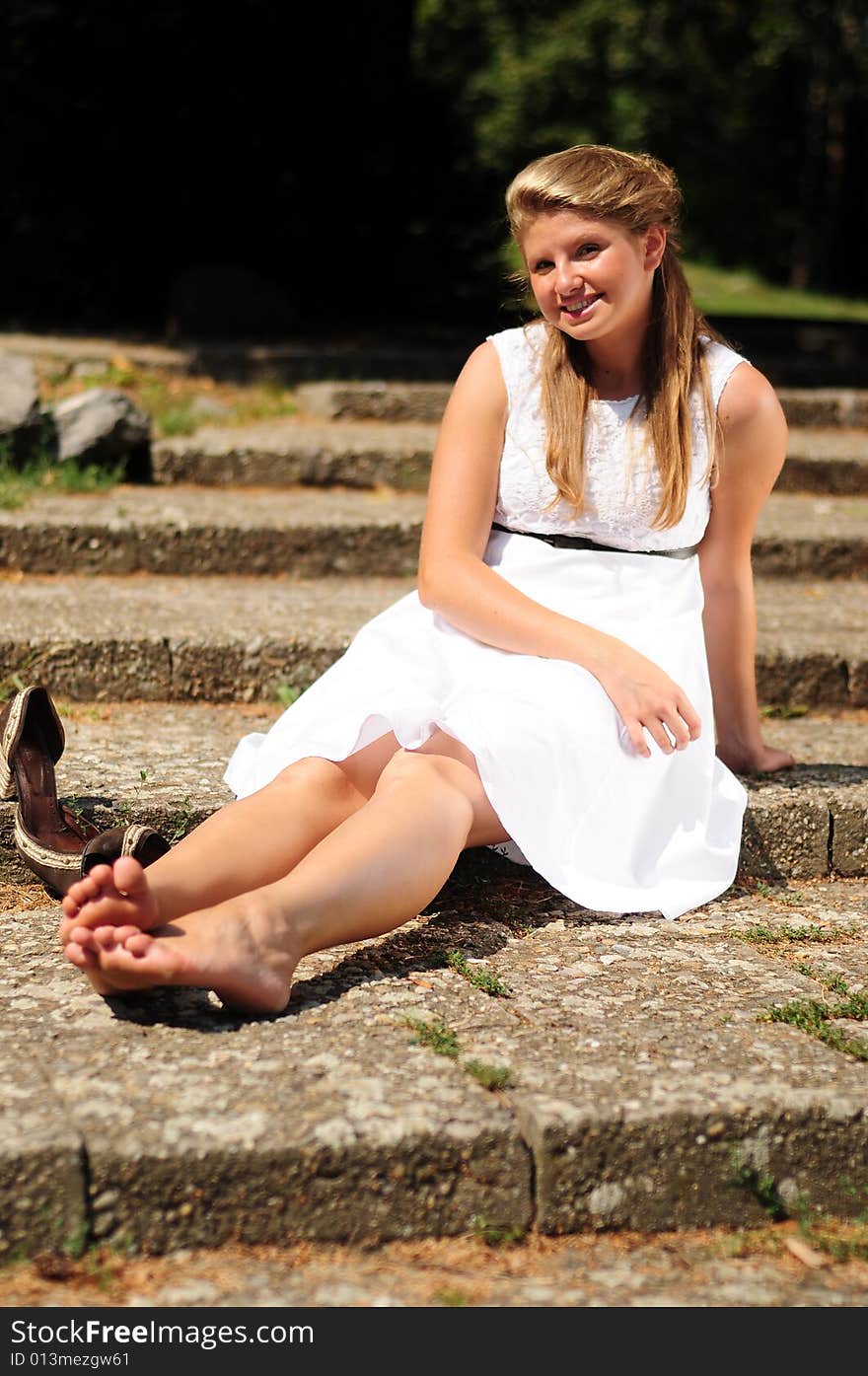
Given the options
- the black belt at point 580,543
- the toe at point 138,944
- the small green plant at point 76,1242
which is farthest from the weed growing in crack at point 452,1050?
the black belt at point 580,543

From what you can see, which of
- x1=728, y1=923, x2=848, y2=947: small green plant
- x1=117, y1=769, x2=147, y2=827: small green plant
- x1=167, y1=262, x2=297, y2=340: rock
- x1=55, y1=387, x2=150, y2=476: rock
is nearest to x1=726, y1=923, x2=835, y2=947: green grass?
x1=728, y1=923, x2=848, y2=947: small green plant

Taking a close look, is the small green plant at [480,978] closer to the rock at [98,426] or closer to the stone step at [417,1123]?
the stone step at [417,1123]

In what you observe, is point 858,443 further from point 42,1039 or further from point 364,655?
point 42,1039

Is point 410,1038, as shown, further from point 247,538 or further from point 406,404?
point 406,404

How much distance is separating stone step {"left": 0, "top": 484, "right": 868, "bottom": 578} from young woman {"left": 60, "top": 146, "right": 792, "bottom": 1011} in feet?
5.38

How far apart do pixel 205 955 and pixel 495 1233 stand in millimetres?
564

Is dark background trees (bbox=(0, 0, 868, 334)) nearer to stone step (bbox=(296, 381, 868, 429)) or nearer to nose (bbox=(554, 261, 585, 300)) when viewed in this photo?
stone step (bbox=(296, 381, 868, 429))

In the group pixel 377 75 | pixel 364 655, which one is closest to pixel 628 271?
pixel 364 655

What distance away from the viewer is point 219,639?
3750 millimetres

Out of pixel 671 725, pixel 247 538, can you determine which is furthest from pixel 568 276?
pixel 247 538

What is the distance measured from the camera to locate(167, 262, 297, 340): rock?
27.0ft
